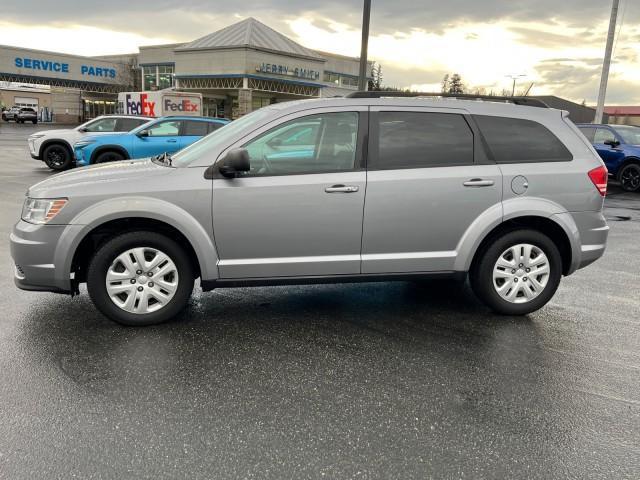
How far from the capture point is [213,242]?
14.3ft

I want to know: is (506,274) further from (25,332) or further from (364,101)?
(25,332)

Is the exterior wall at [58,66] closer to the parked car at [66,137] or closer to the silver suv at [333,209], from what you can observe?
the parked car at [66,137]

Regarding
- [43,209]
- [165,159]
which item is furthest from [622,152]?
[43,209]

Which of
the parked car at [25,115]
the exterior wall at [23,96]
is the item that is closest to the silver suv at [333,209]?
the parked car at [25,115]

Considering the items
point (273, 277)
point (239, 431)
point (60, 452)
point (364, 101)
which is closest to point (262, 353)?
point (273, 277)

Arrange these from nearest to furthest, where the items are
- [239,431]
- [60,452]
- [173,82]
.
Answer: [60,452], [239,431], [173,82]

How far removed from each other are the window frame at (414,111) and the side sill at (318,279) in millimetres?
888

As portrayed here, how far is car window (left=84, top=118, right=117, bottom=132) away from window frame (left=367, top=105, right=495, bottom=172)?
42.9 ft

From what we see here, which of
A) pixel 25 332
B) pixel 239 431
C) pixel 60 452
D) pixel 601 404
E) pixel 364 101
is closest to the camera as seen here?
pixel 60 452

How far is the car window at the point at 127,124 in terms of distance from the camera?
15975 mm

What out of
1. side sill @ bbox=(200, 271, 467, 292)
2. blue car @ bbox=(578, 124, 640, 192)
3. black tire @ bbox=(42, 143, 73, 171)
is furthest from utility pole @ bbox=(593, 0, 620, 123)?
side sill @ bbox=(200, 271, 467, 292)

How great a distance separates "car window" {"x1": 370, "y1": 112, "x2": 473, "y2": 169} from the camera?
462 cm

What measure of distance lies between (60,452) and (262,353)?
5.08 ft

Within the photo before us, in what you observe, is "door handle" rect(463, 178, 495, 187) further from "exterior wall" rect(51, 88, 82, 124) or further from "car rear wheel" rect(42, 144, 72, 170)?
"exterior wall" rect(51, 88, 82, 124)
